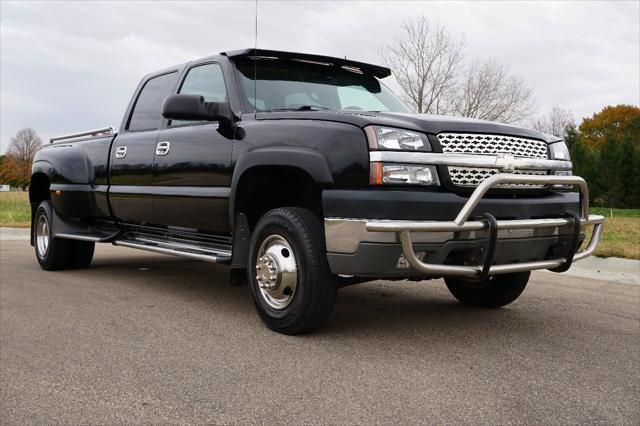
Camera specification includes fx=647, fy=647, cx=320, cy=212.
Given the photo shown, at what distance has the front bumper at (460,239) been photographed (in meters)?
3.58

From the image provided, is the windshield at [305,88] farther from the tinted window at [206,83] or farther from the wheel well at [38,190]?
the wheel well at [38,190]

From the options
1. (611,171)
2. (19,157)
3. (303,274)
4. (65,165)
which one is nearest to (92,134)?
(65,165)

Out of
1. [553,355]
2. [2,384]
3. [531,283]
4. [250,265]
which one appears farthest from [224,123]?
[531,283]

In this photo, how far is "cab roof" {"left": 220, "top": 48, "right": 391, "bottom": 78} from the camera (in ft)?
16.7

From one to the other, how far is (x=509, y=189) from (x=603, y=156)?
142ft

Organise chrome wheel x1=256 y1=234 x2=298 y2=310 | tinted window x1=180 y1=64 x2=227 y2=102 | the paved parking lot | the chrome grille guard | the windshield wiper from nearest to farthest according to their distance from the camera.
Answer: the paved parking lot, the chrome grille guard, chrome wheel x1=256 y1=234 x2=298 y2=310, the windshield wiper, tinted window x1=180 y1=64 x2=227 y2=102

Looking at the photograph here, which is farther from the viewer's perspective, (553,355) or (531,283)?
(531,283)

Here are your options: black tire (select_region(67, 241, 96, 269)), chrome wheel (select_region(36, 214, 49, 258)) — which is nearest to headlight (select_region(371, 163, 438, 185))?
black tire (select_region(67, 241, 96, 269))

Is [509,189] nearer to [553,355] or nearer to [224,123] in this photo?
[553,355]

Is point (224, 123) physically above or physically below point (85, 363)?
above

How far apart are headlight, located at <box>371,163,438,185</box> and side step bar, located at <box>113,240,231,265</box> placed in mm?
1507

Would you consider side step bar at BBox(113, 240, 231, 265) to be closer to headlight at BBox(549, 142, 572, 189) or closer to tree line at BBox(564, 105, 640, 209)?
headlight at BBox(549, 142, 572, 189)

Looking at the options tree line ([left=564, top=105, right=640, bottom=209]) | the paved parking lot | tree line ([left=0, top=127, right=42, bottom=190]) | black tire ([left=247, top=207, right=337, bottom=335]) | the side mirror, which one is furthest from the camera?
tree line ([left=0, top=127, right=42, bottom=190])

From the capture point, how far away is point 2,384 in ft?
10.6
